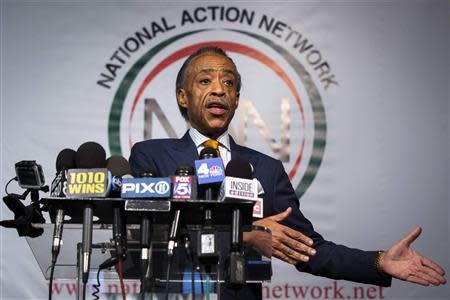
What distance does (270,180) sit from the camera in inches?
133

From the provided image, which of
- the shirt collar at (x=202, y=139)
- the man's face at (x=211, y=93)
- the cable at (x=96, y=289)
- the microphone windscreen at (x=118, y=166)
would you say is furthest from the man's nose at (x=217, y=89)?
the cable at (x=96, y=289)

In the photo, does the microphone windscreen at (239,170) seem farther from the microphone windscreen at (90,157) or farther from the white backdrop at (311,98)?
the white backdrop at (311,98)

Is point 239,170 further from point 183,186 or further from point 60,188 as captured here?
point 60,188

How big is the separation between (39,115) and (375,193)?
203 centimetres

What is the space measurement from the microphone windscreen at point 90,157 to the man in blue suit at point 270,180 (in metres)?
0.66

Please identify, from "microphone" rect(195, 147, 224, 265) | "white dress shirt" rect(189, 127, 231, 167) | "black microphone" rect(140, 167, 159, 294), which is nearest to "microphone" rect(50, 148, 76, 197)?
"black microphone" rect(140, 167, 159, 294)

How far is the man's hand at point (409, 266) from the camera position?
9.84 feet

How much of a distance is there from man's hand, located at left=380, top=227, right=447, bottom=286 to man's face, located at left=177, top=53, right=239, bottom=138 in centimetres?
92

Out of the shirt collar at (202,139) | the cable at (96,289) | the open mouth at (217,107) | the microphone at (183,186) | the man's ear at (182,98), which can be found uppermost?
the man's ear at (182,98)

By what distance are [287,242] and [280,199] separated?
48 centimetres

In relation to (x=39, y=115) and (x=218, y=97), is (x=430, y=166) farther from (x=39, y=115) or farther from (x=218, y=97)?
(x=39, y=115)

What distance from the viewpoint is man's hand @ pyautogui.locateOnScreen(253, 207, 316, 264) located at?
2854mm

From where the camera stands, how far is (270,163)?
11.3 feet

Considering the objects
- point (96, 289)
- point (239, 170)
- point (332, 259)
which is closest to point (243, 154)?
point (332, 259)
